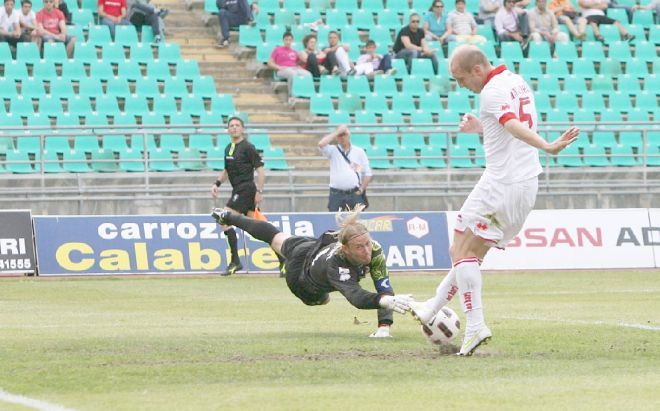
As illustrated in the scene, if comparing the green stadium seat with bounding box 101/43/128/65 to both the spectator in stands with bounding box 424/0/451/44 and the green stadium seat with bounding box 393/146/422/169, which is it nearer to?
the green stadium seat with bounding box 393/146/422/169

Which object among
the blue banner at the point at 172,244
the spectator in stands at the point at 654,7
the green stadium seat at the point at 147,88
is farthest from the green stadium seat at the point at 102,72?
the spectator in stands at the point at 654,7

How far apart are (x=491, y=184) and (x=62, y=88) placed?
58.9 ft

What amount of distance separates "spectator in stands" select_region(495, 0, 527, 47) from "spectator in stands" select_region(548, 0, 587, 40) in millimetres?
1517

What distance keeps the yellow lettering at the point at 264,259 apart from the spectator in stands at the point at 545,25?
38.8ft

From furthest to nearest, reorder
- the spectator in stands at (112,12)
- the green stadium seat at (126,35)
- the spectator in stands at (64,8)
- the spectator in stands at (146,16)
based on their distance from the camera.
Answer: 1. the spectator in stands at (146,16)
2. the spectator in stands at (112,12)
3. the green stadium seat at (126,35)
4. the spectator in stands at (64,8)

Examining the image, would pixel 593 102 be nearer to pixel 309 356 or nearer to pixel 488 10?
pixel 488 10

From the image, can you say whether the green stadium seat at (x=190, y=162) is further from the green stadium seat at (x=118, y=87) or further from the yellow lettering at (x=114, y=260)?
the yellow lettering at (x=114, y=260)

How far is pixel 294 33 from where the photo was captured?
3034cm

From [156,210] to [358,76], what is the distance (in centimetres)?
676

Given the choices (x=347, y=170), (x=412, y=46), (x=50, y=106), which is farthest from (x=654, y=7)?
(x=50, y=106)

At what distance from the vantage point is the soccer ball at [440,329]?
34.9ft

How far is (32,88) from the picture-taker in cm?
2662

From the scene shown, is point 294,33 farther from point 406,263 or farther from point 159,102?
point 406,263

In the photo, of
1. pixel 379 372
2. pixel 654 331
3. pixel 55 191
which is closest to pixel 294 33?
pixel 55 191
